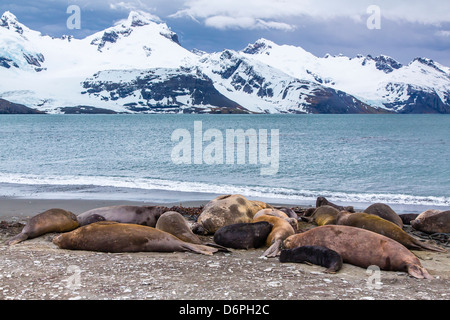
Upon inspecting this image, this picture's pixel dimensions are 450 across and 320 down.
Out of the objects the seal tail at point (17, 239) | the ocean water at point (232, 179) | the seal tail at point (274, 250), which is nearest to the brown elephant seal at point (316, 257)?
the seal tail at point (274, 250)

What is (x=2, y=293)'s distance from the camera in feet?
23.8

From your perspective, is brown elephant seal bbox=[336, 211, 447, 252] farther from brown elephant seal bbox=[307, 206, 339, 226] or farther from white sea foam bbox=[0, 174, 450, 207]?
white sea foam bbox=[0, 174, 450, 207]

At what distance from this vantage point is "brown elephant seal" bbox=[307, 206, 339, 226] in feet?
49.4

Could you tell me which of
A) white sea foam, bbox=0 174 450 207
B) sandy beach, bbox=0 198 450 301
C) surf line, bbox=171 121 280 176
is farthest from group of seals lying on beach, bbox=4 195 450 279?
surf line, bbox=171 121 280 176

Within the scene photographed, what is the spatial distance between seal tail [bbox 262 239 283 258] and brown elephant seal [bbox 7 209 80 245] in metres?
6.13

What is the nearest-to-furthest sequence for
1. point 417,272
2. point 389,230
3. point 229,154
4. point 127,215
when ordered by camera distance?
1. point 417,272
2. point 389,230
3. point 127,215
4. point 229,154

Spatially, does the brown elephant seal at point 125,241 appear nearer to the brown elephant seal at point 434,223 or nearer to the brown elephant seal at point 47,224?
the brown elephant seal at point 47,224

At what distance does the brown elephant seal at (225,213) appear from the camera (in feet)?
45.2

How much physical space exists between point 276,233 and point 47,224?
21.0 ft

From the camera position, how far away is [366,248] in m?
10.0

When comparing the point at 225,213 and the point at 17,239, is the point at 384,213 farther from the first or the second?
the point at 17,239

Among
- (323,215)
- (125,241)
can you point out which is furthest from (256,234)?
(323,215)
